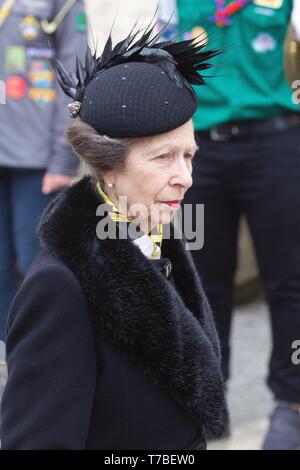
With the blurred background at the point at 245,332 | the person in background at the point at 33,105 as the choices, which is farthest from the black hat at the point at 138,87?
the person in background at the point at 33,105

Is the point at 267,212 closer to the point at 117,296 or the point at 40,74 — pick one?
the point at 40,74

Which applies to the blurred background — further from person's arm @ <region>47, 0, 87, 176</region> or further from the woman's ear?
the woman's ear

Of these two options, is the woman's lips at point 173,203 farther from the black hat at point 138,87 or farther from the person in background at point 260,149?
the person in background at point 260,149

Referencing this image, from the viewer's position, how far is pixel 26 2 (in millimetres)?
3457

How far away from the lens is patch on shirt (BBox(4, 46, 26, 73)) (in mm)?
3480

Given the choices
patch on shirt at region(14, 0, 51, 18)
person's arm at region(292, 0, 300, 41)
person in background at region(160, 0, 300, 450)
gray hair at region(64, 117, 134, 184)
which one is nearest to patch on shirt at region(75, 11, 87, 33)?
patch on shirt at region(14, 0, 51, 18)

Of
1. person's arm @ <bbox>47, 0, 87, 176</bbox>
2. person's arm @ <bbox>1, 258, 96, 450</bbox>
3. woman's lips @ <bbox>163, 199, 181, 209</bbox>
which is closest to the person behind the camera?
person's arm @ <bbox>1, 258, 96, 450</bbox>

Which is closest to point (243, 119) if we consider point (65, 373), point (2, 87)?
point (2, 87)

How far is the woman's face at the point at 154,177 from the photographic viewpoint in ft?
6.68

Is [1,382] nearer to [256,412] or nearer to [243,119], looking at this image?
[243,119]

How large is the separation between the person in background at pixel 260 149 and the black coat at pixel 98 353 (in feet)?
4.22

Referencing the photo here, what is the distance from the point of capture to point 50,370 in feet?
5.93

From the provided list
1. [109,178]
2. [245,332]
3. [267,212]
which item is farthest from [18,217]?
[245,332]

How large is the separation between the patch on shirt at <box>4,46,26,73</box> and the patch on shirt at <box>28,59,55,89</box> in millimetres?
35
